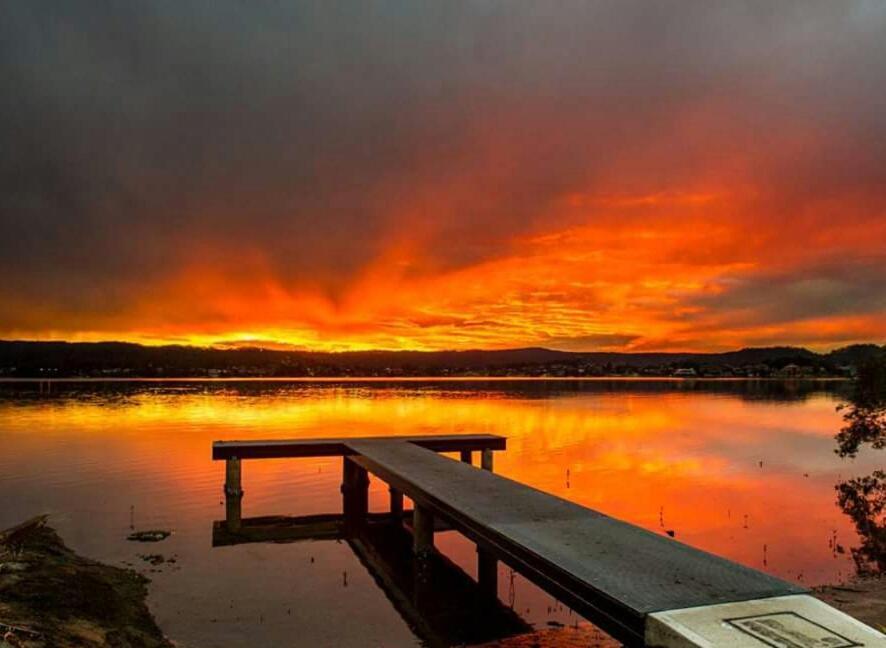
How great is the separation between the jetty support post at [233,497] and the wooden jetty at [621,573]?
189 inches

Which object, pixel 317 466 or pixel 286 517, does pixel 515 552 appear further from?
pixel 317 466

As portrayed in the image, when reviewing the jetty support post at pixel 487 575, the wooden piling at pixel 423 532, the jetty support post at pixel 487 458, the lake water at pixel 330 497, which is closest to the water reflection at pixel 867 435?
the lake water at pixel 330 497

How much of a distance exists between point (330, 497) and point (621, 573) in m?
13.9

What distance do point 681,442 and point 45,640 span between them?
3326cm

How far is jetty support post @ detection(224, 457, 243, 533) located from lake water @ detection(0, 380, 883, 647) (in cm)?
35

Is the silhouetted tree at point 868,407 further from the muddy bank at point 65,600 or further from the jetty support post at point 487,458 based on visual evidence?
the muddy bank at point 65,600

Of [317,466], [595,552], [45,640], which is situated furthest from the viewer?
[317,466]

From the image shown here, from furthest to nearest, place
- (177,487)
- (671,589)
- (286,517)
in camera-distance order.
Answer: (177,487), (286,517), (671,589)

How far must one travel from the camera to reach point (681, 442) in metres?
35.5

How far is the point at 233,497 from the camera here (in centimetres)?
1730

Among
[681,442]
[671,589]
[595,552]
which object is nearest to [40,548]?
[595,552]

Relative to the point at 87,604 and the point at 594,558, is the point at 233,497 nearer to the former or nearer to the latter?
the point at 87,604

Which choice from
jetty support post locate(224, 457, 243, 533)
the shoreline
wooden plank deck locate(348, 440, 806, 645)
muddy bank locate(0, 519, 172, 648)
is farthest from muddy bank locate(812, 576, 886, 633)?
jetty support post locate(224, 457, 243, 533)

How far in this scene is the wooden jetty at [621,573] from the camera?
5.25 metres
